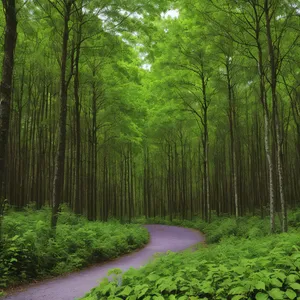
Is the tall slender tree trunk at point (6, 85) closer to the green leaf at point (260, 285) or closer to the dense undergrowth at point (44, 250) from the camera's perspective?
the dense undergrowth at point (44, 250)

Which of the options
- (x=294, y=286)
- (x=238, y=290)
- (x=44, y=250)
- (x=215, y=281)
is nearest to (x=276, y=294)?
(x=294, y=286)

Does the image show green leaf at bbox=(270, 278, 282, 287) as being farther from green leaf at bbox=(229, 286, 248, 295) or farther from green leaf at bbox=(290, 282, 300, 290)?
green leaf at bbox=(229, 286, 248, 295)

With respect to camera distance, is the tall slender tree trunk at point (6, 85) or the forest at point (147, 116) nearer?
the forest at point (147, 116)

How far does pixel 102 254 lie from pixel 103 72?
10800 millimetres

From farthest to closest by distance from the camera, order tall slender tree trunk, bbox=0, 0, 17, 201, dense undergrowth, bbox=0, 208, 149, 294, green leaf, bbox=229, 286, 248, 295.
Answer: dense undergrowth, bbox=0, 208, 149, 294 < tall slender tree trunk, bbox=0, 0, 17, 201 < green leaf, bbox=229, 286, 248, 295

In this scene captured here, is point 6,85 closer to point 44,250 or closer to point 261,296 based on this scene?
point 44,250

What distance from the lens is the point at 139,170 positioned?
106 ft

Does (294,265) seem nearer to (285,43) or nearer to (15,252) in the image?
(15,252)

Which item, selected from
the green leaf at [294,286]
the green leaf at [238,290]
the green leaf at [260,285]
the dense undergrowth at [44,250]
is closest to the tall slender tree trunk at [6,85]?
the dense undergrowth at [44,250]

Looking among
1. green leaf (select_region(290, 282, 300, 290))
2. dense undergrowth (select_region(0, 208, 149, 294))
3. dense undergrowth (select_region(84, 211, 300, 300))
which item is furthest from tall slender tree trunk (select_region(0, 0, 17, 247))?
green leaf (select_region(290, 282, 300, 290))

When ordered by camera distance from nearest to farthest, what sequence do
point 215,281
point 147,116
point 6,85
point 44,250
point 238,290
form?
point 238,290
point 215,281
point 6,85
point 44,250
point 147,116

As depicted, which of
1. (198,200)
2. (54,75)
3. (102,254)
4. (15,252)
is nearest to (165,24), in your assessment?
(54,75)

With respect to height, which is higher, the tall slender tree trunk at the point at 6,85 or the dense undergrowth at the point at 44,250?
the tall slender tree trunk at the point at 6,85

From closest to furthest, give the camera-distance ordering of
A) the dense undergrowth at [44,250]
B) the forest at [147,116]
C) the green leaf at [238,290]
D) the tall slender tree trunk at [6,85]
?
the green leaf at [238,290] → the forest at [147,116] → the tall slender tree trunk at [6,85] → the dense undergrowth at [44,250]
